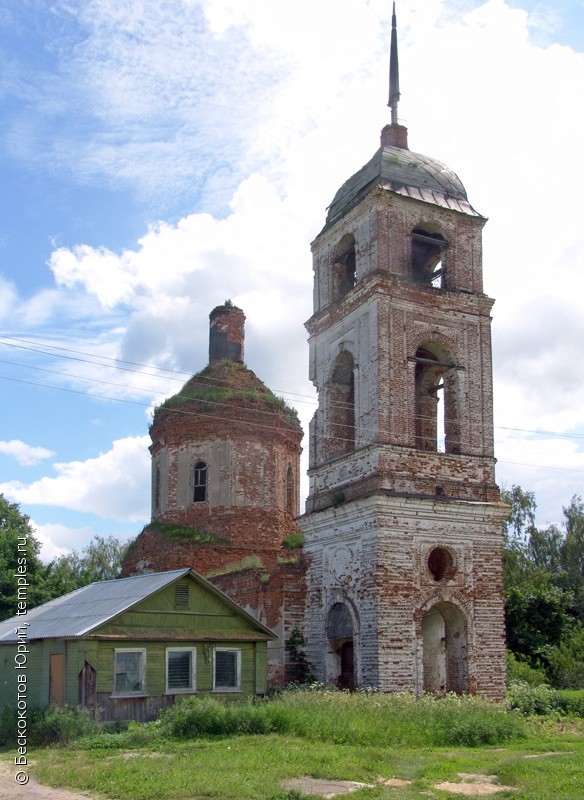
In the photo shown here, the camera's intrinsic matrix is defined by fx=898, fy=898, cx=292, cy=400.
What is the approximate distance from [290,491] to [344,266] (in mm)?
7226

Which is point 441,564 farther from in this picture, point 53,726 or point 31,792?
point 31,792

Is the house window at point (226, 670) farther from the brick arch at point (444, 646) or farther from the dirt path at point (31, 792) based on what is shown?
the dirt path at point (31, 792)

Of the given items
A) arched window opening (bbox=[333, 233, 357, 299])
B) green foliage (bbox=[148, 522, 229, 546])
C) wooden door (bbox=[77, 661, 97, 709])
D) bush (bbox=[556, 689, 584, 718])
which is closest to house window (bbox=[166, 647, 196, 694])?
wooden door (bbox=[77, 661, 97, 709])

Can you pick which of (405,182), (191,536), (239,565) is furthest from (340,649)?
(405,182)

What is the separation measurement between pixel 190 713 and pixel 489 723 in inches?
183

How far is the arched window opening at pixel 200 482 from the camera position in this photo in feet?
79.7

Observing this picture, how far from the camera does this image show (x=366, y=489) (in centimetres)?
1792

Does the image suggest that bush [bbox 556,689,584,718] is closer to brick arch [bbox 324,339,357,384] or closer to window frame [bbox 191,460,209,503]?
brick arch [bbox 324,339,357,384]

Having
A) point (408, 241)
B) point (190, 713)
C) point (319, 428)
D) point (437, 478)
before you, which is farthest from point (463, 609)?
point (408, 241)

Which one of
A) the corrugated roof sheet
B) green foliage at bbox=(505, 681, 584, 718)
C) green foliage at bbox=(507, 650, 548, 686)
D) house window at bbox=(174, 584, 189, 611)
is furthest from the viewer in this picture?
green foliage at bbox=(507, 650, 548, 686)

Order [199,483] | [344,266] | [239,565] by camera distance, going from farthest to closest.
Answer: [199,483] < [239,565] < [344,266]

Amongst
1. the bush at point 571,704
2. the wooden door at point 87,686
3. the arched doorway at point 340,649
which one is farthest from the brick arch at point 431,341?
the wooden door at point 87,686

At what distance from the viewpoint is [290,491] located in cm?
2550

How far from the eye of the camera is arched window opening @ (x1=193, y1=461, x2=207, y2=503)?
24.3m
